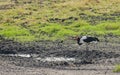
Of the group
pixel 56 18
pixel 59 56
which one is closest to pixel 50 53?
pixel 59 56

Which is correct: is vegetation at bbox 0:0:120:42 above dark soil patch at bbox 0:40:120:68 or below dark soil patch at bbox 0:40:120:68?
below

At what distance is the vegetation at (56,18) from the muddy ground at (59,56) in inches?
124

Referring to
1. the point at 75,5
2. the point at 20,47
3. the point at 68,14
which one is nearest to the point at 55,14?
the point at 68,14

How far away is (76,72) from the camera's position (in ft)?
78.3

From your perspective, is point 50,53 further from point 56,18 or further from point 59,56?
point 56,18

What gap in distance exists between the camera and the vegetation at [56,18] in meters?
36.8

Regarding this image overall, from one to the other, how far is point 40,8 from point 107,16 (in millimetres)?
7854

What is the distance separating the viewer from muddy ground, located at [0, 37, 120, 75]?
79.7ft

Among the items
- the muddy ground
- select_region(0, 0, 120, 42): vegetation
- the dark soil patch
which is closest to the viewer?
the muddy ground

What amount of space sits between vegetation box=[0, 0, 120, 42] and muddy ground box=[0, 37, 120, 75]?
3.16m

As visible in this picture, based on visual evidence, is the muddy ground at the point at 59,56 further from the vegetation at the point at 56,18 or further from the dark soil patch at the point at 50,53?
the vegetation at the point at 56,18

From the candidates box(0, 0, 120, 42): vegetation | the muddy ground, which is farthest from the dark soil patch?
box(0, 0, 120, 42): vegetation

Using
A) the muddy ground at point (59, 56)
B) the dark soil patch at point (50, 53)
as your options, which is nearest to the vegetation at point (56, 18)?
the dark soil patch at point (50, 53)

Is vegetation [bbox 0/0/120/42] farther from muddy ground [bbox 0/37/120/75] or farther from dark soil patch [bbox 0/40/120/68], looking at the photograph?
muddy ground [bbox 0/37/120/75]
